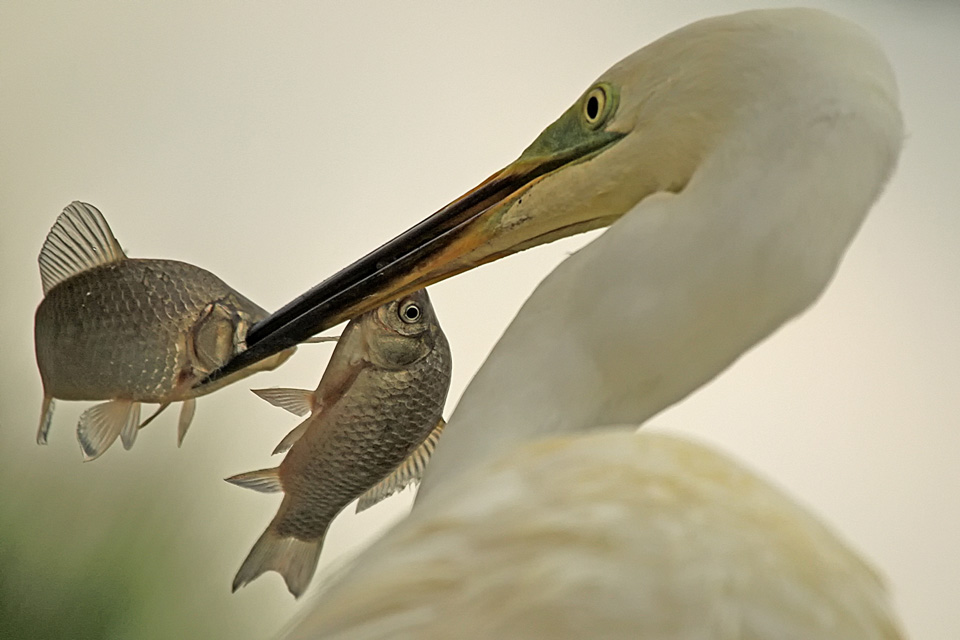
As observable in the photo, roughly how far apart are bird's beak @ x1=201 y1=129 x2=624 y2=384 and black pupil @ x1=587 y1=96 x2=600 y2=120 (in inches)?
0.6

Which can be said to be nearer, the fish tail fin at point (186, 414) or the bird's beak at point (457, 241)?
the bird's beak at point (457, 241)

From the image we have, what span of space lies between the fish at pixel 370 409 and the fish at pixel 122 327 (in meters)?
0.13

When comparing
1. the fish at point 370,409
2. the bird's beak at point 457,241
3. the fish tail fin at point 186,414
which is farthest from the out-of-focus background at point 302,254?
the bird's beak at point 457,241

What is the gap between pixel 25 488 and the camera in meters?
1.16

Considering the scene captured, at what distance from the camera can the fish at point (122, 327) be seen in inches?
35.1

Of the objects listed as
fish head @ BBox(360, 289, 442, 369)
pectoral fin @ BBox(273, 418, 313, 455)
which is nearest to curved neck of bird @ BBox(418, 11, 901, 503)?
fish head @ BBox(360, 289, 442, 369)

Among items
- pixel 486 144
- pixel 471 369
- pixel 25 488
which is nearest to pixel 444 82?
pixel 486 144

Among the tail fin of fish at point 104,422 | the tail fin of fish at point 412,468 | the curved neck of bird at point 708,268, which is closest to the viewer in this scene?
the curved neck of bird at point 708,268

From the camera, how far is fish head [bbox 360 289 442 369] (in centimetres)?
73

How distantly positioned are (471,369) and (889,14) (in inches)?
47.4

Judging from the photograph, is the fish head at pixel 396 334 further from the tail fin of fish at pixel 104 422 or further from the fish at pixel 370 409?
the tail fin of fish at pixel 104 422

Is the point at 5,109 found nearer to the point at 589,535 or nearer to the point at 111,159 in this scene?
the point at 111,159

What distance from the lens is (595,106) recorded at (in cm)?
54

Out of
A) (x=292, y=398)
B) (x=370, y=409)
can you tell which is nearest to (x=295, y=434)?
(x=292, y=398)
